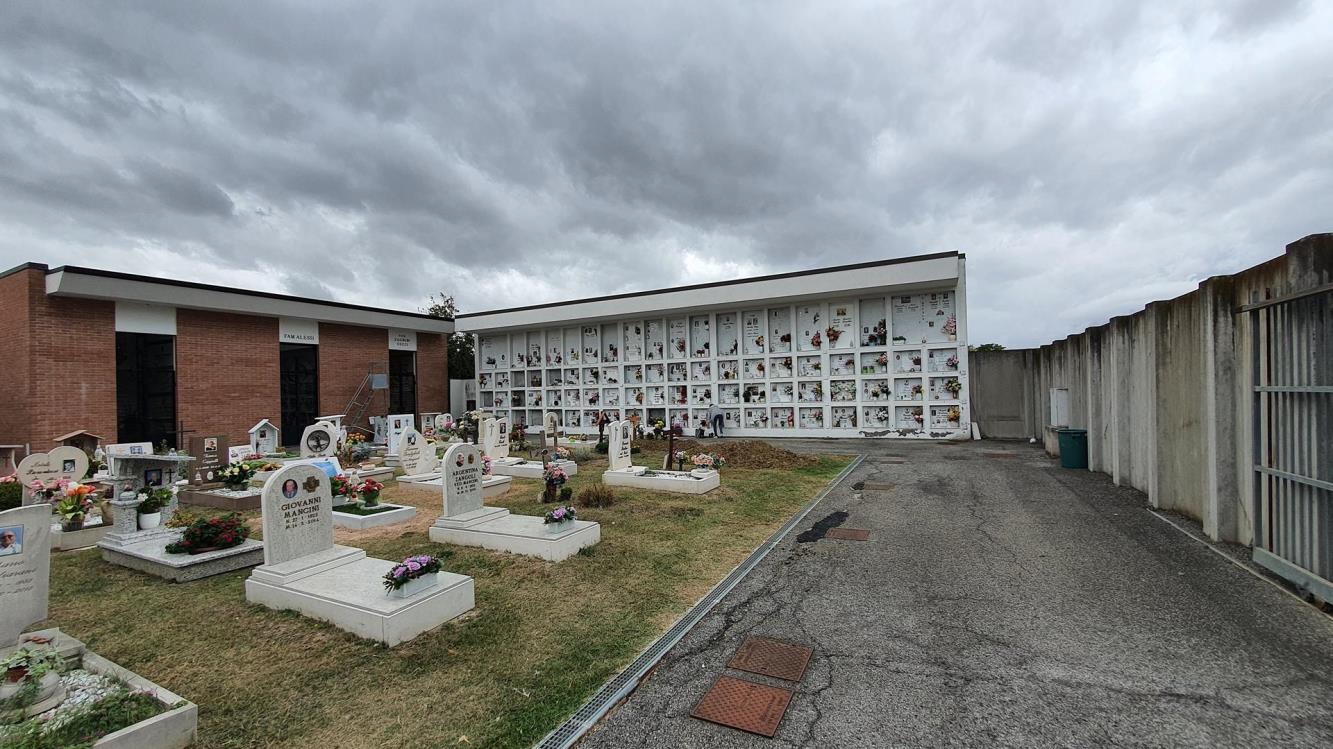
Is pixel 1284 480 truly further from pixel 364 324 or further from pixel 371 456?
pixel 364 324

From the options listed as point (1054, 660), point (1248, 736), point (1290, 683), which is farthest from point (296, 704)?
point (1290, 683)

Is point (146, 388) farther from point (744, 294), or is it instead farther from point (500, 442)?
point (744, 294)

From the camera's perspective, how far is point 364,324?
24875 millimetres

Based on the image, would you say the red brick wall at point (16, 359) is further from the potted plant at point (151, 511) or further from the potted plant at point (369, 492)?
the potted plant at point (369, 492)

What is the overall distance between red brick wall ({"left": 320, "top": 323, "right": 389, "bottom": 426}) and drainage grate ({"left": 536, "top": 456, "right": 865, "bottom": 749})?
2340cm

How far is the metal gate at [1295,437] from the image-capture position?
480 centimetres

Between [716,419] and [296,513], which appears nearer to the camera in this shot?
[296,513]

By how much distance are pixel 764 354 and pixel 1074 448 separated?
1196 centimetres

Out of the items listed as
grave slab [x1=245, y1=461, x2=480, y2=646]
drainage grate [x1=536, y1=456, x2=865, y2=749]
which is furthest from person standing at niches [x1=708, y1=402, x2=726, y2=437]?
grave slab [x1=245, y1=461, x2=480, y2=646]

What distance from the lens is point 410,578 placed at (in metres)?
4.78

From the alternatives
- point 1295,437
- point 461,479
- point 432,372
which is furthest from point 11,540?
point 432,372

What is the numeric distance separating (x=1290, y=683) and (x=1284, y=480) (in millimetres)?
2856

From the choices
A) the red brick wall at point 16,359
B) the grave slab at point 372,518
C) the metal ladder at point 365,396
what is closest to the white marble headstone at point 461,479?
the grave slab at point 372,518

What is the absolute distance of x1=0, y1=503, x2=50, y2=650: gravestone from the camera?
420 cm
